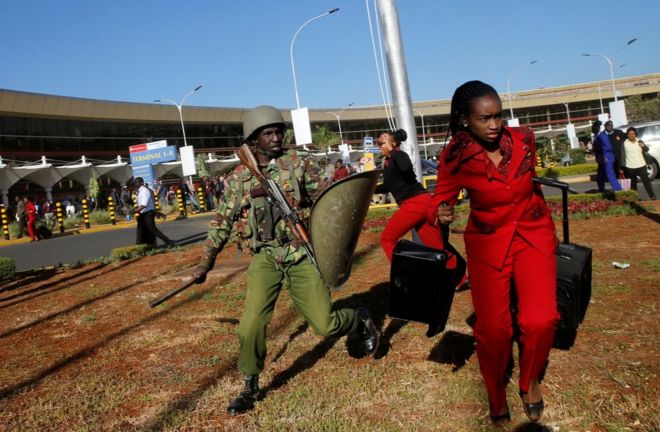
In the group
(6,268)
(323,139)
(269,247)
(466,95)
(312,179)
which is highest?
(323,139)

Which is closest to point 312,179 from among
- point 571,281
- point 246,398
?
point 246,398

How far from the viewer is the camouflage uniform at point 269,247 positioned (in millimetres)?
3363

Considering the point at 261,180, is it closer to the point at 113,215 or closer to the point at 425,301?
the point at 425,301

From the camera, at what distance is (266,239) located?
134 inches

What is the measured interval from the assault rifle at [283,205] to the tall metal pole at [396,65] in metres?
4.49

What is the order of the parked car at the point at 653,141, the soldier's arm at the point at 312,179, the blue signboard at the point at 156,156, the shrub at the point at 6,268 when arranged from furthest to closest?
the blue signboard at the point at 156,156
the parked car at the point at 653,141
the shrub at the point at 6,268
the soldier's arm at the point at 312,179

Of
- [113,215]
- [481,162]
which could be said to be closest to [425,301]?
[481,162]

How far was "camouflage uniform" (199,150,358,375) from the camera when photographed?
336 cm

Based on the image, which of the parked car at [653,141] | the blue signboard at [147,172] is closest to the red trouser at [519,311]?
the parked car at [653,141]

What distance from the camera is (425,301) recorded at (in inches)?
124

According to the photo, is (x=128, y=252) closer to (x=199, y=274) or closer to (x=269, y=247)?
(x=199, y=274)

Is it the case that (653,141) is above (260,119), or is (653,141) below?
below

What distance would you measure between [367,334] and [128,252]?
838 centimetres

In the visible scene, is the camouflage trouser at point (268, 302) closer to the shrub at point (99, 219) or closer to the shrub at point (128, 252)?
the shrub at point (128, 252)
